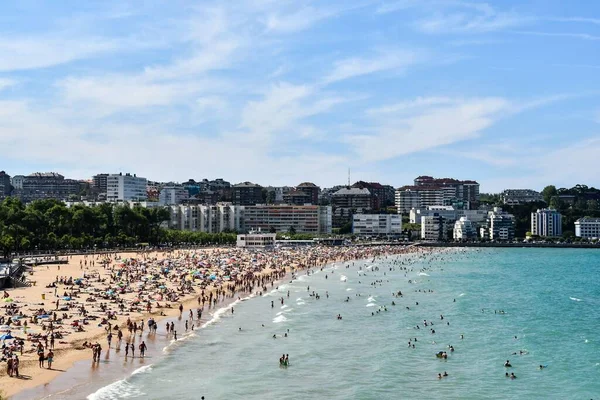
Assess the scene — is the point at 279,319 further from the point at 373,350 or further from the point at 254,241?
the point at 254,241

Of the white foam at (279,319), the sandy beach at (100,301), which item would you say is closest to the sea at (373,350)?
the white foam at (279,319)

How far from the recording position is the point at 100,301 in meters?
50.9

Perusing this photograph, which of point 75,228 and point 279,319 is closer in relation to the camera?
point 279,319

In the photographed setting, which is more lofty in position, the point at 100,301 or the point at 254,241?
the point at 254,241

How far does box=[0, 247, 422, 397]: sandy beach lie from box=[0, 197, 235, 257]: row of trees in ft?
22.4

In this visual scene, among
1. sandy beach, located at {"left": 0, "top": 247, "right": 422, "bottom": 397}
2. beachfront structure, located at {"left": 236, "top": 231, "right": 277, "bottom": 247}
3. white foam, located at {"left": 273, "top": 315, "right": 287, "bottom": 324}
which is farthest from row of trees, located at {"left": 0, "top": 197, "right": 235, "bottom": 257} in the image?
white foam, located at {"left": 273, "top": 315, "right": 287, "bottom": 324}

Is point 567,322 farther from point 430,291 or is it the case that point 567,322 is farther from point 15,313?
point 15,313

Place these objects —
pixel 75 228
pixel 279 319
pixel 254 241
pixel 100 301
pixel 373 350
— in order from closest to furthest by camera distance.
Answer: pixel 373 350 < pixel 279 319 < pixel 100 301 < pixel 75 228 < pixel 254 241

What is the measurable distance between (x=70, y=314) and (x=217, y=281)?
24843mm

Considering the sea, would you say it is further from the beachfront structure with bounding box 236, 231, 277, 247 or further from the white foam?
the beachfront structure with bounding box 236, 231, 277, 247

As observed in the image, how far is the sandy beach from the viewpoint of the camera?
33688 millimetres

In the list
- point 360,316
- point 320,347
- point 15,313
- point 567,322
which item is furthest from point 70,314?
point 567,322

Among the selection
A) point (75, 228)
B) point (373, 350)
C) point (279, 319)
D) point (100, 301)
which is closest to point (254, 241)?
point (75, 228)

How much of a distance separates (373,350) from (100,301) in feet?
76.0
